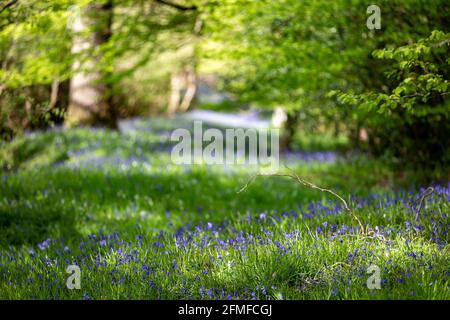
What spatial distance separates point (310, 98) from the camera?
9.68 m

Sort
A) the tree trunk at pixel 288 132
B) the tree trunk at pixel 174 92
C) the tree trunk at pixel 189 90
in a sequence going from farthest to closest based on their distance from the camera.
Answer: the tree trunk at pixel 189 90
the tree trunk at pixel 174 92
the tree trunk at pixel 288 132

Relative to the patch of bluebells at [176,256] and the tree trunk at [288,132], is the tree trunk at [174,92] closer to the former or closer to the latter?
the tree trunk at [288,132]

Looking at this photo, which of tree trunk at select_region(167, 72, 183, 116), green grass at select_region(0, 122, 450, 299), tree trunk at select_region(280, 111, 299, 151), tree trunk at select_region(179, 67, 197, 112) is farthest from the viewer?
tree trunk at select_region(179, 67, 197, 112)

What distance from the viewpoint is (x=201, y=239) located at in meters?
4.49

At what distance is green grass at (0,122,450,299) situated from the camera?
3.42 meters

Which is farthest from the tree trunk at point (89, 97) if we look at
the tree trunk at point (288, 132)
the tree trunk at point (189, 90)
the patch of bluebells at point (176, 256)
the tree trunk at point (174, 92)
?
the tree trunk at point (189, 90)

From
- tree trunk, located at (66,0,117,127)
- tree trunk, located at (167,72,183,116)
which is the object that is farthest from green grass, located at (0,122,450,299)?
tree trunk, located at (167,72,183,116)

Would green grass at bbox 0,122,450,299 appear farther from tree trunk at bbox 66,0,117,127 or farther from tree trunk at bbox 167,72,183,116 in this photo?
tree trunk at bbox 167,72,183,116

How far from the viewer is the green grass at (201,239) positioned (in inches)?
135

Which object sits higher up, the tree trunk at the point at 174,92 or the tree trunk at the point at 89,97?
Answer: the tree trunk at the point at 89,97

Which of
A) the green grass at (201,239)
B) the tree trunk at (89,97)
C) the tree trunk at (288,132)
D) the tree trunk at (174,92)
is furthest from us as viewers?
the tree trunk at (174,92)
